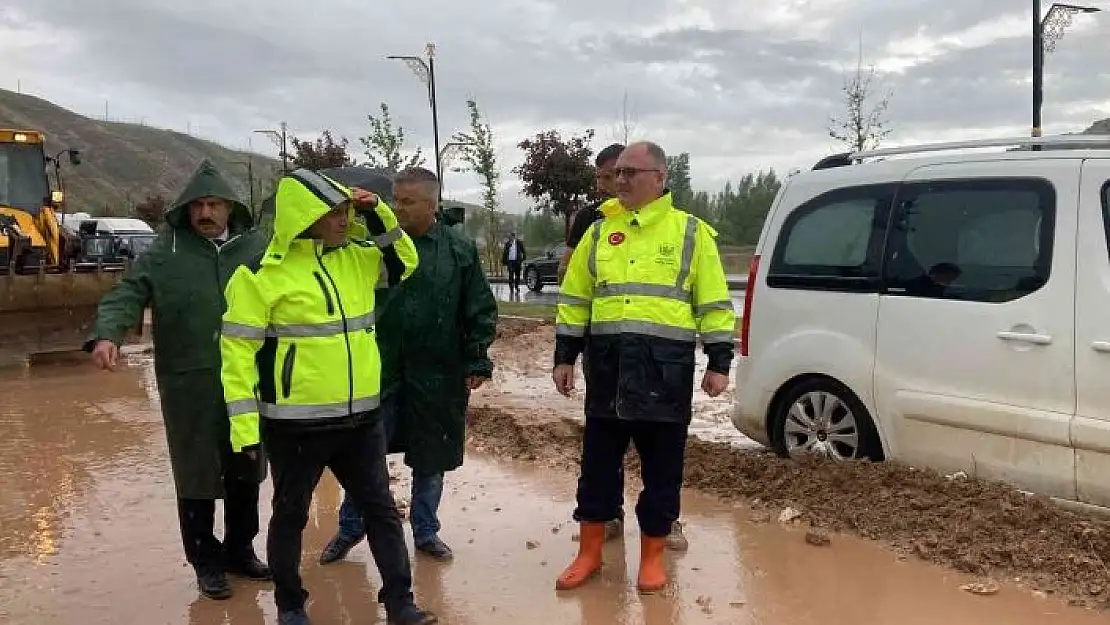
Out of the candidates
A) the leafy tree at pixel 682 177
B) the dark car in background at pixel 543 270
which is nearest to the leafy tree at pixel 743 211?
the leafy tree at pixel 682 177

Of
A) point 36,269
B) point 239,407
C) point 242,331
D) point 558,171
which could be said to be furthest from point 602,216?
point 558,171

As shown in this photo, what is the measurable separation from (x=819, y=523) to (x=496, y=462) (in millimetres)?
2402

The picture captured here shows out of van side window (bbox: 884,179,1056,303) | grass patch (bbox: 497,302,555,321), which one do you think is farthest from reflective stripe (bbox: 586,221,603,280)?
grass patch (bbox: 497,302,555,321)

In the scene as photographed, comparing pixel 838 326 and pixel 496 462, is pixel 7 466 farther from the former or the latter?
pixel 838 326

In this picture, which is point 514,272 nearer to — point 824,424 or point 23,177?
point 23,177

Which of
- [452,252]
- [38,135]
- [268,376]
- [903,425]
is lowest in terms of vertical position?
[903,425]

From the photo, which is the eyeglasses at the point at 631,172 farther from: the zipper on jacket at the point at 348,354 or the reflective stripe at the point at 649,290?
the zipper on jacket at the point at 348,354

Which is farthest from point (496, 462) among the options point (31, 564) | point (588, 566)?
point (31, 564)

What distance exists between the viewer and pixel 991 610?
12.3ft

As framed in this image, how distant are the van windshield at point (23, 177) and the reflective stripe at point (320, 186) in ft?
44.1

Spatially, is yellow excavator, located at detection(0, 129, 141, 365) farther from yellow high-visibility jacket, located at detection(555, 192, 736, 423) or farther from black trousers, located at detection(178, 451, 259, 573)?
yellow high-visibility jacket, located at detection(555, 192, 736, 423)

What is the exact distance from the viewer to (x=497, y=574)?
4.35m

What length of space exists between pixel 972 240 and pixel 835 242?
30.8 inches

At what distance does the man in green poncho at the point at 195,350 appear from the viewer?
419 cm
